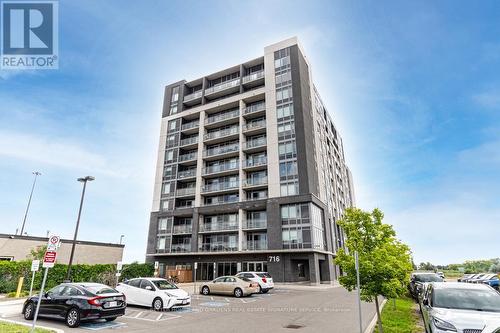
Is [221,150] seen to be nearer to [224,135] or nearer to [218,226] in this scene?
[224,135]

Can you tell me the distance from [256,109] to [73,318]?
3574 centimetres

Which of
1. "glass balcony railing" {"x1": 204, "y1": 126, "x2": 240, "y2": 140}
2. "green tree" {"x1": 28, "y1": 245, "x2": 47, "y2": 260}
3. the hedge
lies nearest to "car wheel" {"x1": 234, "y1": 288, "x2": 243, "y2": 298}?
the hedge

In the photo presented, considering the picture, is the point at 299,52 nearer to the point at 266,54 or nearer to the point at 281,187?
the point at 266,54

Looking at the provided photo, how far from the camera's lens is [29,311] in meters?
12.0

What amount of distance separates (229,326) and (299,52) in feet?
132

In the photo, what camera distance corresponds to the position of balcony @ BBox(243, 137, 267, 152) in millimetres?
40522

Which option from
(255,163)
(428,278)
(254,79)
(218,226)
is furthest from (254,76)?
(428,278)

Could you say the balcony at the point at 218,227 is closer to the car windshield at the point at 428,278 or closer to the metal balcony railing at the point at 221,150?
the metal balcony railing at the point at 221,150

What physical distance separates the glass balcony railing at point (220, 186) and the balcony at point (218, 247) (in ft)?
24.5

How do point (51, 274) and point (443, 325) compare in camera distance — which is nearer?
point (443, 325)

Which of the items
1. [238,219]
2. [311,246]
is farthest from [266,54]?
[311,246]

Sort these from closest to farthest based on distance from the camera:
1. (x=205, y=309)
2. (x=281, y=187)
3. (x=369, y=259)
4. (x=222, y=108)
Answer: (x=369, y=259) < (x=205, y=309) < (x=281, y=187) < (x=222, y=108)

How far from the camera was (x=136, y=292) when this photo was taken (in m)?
15.6

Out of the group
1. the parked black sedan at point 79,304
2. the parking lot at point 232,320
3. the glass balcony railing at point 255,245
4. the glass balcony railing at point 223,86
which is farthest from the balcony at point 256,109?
the parked black sedan at point 79,304
